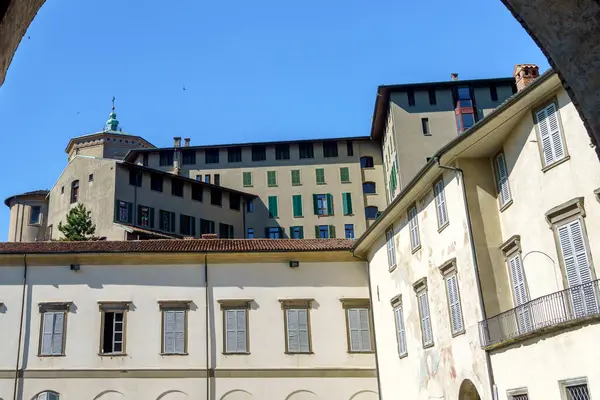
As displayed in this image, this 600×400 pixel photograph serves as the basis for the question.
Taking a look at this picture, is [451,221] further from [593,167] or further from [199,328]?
[199,328]

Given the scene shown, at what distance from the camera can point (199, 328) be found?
2948 centimetres

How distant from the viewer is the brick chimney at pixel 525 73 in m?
24.3

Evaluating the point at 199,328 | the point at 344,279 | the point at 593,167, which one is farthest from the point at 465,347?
the point at 199,328

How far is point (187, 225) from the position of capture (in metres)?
55.7

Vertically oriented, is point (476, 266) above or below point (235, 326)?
below

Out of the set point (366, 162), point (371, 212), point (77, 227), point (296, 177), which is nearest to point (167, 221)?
point (77, 227)

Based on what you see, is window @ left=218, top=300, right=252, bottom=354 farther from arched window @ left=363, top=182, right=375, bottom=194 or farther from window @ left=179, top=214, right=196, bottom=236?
arched window @ left=363, top=182, right=375, bottom=194

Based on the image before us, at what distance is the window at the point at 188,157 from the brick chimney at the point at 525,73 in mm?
41527

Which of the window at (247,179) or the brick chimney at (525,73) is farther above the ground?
the window at (247,179)

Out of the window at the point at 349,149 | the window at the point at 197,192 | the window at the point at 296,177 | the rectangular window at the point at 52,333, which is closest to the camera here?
the rectangular window at the point at 52,333

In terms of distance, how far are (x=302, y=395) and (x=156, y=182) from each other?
97.0ft

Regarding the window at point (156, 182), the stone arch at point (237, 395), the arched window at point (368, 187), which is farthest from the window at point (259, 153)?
the stone arch at point (237, 395)

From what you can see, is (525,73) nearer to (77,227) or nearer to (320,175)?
(77,227)

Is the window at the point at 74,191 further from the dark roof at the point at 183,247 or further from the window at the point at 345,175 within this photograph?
the dark roof at the point at 183,247
